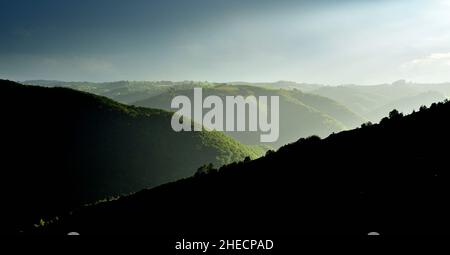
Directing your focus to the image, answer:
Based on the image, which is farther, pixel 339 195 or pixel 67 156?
pixel 67 156

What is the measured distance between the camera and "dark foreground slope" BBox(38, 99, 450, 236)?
52.6ft

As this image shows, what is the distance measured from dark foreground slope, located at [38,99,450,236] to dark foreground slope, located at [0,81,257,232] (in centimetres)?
9926

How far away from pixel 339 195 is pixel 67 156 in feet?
521

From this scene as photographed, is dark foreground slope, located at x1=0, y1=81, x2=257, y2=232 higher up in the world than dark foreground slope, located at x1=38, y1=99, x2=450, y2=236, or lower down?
lower down

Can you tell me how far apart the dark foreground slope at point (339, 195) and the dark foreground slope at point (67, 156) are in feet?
326

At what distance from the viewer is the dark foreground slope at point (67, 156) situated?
130m

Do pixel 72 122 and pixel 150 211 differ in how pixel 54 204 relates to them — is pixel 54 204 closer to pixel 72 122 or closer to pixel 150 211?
pixel 72 122

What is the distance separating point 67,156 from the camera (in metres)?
162

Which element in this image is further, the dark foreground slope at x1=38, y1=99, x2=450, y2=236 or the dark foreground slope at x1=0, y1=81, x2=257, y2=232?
the dark foreground slope at x1=0, y1=81, x2=257, y2=232

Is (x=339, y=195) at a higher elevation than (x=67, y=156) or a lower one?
higher

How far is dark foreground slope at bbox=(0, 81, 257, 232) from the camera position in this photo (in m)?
130
